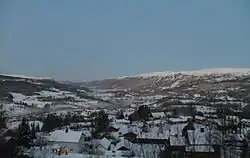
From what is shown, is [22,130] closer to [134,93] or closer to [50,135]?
[50,135]

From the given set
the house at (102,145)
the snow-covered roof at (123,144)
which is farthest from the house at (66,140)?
the snow-covered roof at (123,144)

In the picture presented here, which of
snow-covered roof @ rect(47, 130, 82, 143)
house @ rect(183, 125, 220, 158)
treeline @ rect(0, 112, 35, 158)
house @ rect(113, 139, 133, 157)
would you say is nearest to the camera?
treeline @ rect(0, 112, 35, 158)

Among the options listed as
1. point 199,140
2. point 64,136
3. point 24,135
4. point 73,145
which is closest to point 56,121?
point 64,136

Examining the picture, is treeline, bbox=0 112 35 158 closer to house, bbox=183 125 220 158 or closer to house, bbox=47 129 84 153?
house, bbox=47 129 84 153

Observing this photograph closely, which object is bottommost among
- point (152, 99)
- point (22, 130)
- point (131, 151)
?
point (131, 151)

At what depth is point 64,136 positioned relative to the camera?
441 centimetres

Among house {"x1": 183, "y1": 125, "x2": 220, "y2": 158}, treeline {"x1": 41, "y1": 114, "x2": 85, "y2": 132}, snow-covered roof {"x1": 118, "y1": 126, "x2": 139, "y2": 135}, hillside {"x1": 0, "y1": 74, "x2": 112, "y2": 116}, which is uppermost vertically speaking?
hillside {"x1": 0, "y1": 74, "x2": 112, "y2": 116}

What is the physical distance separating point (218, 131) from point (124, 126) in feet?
3.60

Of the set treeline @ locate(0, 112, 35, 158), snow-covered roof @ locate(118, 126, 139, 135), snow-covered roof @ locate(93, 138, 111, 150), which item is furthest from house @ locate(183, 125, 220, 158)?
treeline @ locate(0, 112, 35, 158)

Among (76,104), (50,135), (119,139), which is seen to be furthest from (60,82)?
(119,139)

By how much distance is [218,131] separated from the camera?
4.38m

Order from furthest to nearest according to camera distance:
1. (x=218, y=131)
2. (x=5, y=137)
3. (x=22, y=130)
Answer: (x=218, y=131) < (x=22, y=130) < (x=5, y=137)

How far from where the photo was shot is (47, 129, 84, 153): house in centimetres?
440

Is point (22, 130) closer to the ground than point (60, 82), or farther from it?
closer to the ground
